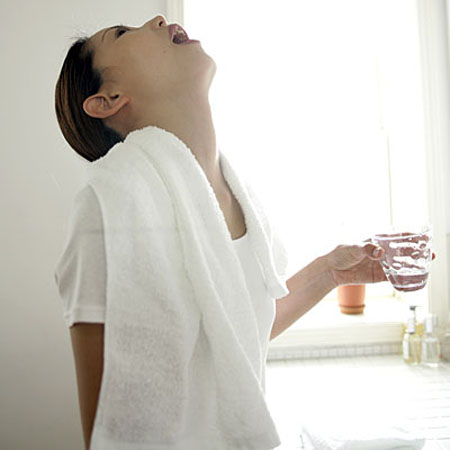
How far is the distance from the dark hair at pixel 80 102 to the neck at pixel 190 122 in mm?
91

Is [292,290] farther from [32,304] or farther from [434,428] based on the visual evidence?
[32,304]

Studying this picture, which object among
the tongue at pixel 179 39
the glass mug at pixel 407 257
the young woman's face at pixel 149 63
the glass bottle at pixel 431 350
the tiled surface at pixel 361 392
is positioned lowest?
the tiled surface at pixel 361 392

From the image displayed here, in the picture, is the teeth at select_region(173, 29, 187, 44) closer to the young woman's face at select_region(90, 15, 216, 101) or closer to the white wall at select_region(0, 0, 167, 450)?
the young woman's face at select_region(90, 15, 216, 101)

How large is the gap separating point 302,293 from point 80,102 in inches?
24.1

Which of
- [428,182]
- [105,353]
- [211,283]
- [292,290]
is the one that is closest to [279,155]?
[428,182]

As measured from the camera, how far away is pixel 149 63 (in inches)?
36.8

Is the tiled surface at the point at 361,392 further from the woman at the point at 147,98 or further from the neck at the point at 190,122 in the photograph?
the neck at the point at 190,122

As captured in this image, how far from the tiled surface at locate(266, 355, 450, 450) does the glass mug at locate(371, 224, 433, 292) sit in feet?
1.40

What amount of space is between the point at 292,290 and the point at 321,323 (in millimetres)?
771

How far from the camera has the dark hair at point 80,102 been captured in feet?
3.21

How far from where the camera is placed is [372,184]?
2.11 metres

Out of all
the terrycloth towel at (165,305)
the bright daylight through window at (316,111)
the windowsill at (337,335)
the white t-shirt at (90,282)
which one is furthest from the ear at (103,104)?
the windowsill at (337,335)

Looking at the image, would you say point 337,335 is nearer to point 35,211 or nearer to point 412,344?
point 412,344

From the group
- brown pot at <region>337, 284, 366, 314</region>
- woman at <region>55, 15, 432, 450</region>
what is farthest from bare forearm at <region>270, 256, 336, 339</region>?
brown pot at <region>337, 284, 366, 314</region>
